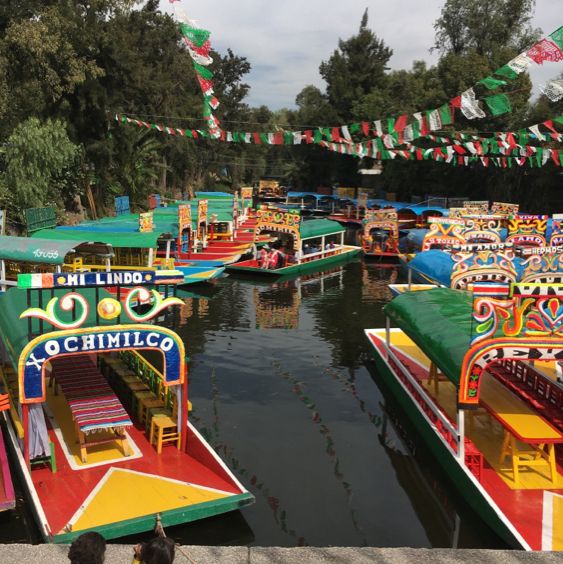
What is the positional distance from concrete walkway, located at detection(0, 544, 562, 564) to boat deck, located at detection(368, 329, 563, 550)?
2016 mm

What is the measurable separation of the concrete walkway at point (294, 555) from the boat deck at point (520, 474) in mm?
2016

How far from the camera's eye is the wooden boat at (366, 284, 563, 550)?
10.9m

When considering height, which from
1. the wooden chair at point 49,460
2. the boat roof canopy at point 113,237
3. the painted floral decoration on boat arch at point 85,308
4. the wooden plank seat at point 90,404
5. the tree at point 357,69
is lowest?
the wooden chair at point 49,460

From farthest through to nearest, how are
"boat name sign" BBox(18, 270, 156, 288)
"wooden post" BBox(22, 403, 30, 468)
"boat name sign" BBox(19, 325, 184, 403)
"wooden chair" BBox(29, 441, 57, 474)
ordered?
"wooden chair" BBox(29, 441, 57, 474), "boat name sign" BBox(18, 270, 156, 288), "wooden post" BBox(22, 403, 30, 468), "boat name sign" BBox(19, 325, 184, 403)

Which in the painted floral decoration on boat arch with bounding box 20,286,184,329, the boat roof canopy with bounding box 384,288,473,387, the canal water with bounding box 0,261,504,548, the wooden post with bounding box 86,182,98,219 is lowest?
the canal water with bounding box 0,261,504,548

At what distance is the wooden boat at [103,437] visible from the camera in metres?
10.7

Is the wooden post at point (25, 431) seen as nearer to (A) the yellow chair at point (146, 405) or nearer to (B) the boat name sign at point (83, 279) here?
(B) the boat name sign at point (83, 279)

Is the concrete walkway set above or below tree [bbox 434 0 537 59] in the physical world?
below

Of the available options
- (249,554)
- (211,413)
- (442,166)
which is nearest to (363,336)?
(211,413)

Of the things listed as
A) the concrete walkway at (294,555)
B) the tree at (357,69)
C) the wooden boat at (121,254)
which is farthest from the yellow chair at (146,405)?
the tree at (357,69)

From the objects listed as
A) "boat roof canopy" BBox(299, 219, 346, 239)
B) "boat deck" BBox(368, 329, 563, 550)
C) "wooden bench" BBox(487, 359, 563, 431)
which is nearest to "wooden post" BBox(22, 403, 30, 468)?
"boat deck" BBox(368, 329, 563, 550)

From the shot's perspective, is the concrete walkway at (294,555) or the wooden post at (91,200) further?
the wooden post at (91,200)

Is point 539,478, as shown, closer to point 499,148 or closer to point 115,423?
point 115,423

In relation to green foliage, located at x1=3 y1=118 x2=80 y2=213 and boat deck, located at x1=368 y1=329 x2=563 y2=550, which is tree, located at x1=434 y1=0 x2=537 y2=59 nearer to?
green foliage, located at x1=3 y1=118 x2=80 y2=213
